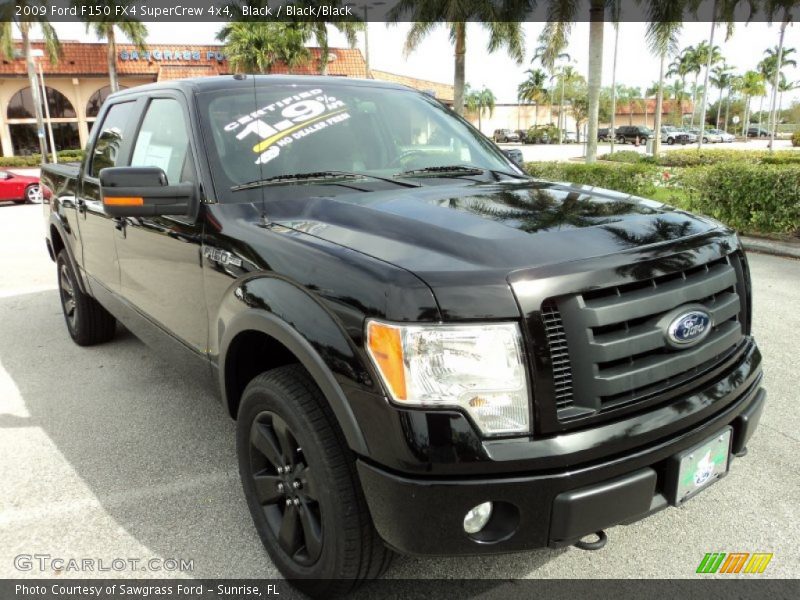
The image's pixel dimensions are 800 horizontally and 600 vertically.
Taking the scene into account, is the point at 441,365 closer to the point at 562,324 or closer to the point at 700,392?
the point at 562,324

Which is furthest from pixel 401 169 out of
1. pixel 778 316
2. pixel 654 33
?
pixel 654 33

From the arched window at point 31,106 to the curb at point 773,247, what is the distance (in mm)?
37209

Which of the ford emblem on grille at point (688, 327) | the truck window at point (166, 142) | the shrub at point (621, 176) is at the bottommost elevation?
the shrub at point (621, 176)

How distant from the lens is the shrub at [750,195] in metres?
8.18

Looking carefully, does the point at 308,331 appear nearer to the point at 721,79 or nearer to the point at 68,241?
the point at 68,241

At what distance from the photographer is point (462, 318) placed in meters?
1.72

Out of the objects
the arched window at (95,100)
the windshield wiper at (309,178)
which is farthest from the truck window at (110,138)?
the arched window at (95,100)

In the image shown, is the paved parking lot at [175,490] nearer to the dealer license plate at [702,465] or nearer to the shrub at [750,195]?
the dealer license plate at [702,465]

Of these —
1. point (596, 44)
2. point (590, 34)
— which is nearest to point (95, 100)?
point (590, 34)

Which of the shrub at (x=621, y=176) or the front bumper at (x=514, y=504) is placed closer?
the front bumper at (x=514, y=504)

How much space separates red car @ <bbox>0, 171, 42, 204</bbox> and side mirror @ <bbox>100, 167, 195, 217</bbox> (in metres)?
18.9

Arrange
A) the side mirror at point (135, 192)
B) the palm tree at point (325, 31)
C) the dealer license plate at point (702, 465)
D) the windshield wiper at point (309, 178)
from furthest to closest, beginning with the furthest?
1. the palm tree at point (325, 31)
2. the windshield wiper at point (309, 178)
3. the side mirror at point (135, 192)
4. the dealer license plate at point (702, 465)

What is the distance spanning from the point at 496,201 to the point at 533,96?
91.2 m

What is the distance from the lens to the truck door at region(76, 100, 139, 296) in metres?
3.84
